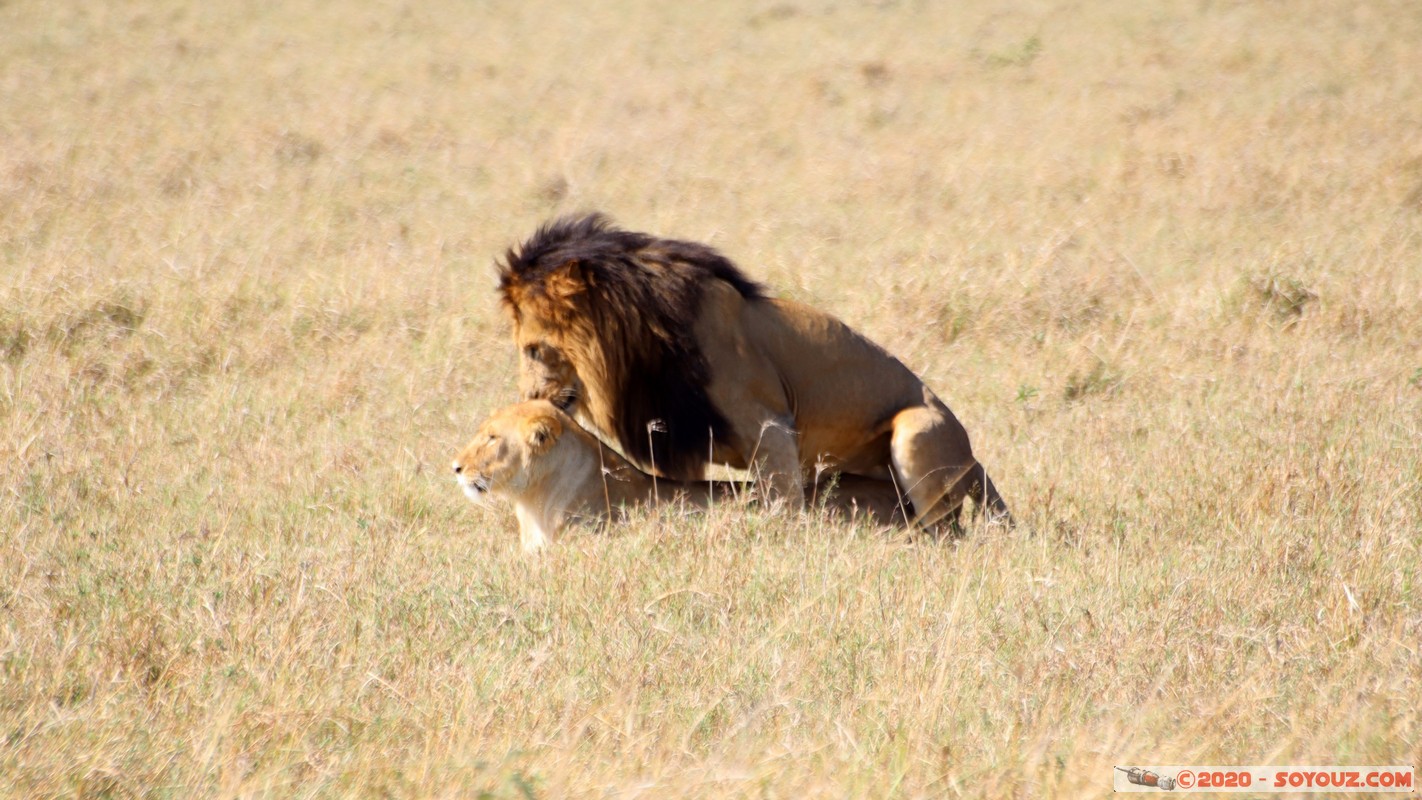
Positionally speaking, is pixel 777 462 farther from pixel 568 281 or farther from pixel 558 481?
pixel 568 281

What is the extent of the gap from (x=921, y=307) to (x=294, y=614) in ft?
18.0

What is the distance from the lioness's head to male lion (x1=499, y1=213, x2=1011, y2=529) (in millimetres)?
190

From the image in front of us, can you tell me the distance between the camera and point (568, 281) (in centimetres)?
551

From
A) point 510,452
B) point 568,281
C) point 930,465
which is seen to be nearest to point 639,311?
point 568,281

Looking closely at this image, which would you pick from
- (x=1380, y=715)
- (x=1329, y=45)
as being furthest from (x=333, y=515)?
(x=1329, y=45)

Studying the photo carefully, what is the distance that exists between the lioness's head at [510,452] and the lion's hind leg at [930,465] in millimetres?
1408

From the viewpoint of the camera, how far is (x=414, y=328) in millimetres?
8508

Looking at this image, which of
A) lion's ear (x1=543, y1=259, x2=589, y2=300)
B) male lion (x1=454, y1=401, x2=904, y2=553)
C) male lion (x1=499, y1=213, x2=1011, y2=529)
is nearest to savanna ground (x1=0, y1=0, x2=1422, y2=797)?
male lion (x1=454, y1=401, x2=904, y2=553)

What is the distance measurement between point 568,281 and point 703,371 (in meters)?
0.63

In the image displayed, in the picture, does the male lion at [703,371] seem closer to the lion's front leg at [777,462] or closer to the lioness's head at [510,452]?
the lion's front leg at [777,462]

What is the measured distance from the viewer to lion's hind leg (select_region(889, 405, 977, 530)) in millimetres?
5883

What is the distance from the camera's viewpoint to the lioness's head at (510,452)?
5.58 m

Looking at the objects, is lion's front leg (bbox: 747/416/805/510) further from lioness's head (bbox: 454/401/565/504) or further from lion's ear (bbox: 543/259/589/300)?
lion's ear (bbox: 543/259/589/300)

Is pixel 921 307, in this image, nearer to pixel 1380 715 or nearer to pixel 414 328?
pixel 414 328
